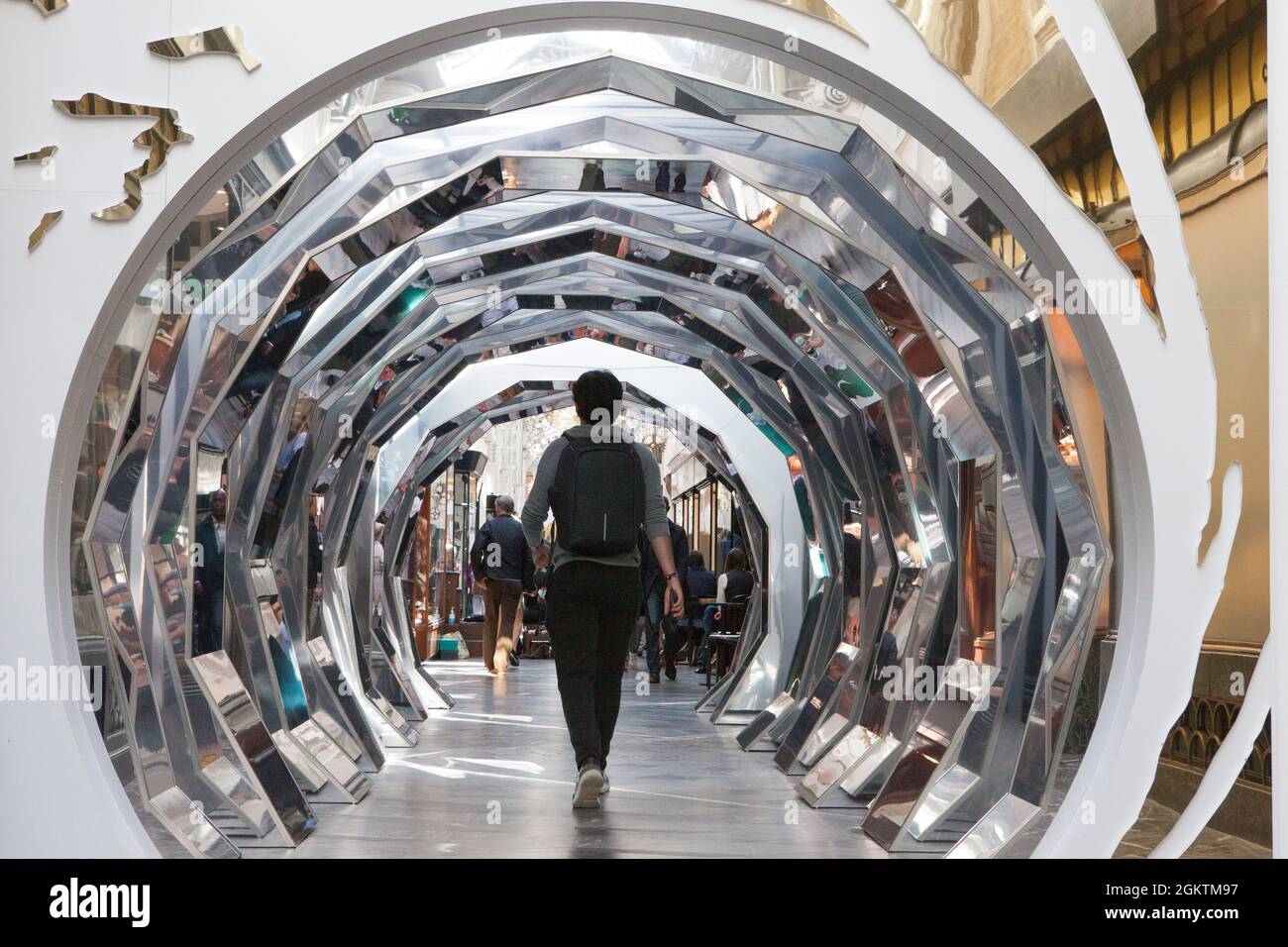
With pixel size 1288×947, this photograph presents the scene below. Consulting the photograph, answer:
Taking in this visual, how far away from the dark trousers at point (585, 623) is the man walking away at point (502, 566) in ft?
27.8

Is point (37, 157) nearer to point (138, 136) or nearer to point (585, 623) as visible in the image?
point (138, 136)

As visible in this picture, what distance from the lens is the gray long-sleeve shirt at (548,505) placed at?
7.04m

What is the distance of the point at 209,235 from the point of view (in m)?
4.76

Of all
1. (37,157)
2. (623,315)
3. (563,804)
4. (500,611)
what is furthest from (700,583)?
(37,157)

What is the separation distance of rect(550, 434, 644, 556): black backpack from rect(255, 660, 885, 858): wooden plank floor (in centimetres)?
131

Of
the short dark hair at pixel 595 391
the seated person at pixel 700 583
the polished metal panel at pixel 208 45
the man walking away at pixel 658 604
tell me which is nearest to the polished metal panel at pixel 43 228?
the polished metal panel at pixel 208 45

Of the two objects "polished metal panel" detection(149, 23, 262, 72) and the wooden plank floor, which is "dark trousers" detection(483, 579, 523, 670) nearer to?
the wooden plank floor

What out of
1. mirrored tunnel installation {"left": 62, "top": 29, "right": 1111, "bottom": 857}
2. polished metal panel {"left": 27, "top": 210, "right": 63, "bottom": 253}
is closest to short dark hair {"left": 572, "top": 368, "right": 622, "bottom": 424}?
mirrored tunnel installation {"left": 62, "top": 29, "right": 1111, "bottom": 857}

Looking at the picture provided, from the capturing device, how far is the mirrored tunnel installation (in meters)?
5.27

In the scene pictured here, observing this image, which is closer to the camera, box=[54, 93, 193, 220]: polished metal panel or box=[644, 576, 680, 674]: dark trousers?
box=[54, 93, 193, 220]: polished metal panel

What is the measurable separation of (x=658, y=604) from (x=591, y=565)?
914 cm

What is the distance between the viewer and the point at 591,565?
699cm
